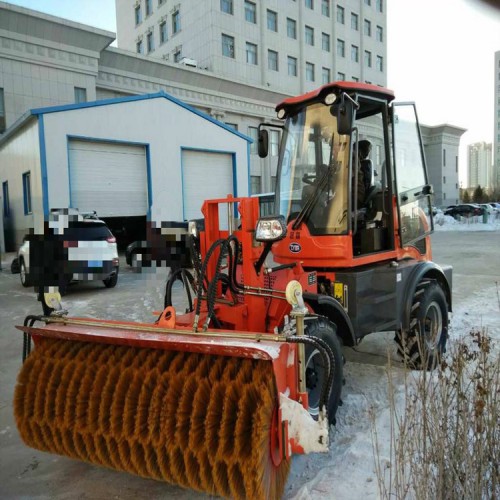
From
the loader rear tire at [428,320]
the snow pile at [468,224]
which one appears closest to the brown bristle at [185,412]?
the loader rear tire at [428,320]

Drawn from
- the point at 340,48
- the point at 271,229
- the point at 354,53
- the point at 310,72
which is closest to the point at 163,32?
the point at 310,72

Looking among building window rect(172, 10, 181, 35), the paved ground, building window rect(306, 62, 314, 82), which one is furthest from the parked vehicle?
building window rect(172, 10, 181, 35)

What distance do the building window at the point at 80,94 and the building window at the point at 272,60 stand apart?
16.2 metres

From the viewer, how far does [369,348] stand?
5.64 m

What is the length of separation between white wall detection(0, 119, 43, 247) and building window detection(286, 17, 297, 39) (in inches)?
1005

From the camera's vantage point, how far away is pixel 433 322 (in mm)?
4992

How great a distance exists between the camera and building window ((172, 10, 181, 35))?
3328cm

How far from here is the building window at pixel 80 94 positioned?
22050mm

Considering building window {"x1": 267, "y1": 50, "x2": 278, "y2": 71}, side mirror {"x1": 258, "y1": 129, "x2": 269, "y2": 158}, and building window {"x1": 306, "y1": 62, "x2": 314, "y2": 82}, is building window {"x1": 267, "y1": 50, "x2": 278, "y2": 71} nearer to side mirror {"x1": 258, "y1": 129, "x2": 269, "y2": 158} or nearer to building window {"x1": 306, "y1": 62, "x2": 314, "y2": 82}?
building window {"x1": 306, "y1": 62, "x2": 314, "y2": 82}

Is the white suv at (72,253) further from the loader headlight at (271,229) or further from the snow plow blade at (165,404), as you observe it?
the loader headlight at (271,229)

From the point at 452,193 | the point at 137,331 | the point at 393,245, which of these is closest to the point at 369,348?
the point at 393,245

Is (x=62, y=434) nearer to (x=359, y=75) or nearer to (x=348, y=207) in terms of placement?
(x=348, y=207)

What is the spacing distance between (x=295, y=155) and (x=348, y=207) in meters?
0.83

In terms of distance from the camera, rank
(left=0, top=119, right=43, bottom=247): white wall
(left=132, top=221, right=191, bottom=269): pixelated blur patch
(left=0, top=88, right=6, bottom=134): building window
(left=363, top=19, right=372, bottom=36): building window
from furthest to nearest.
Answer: (left=363, top=19, right=372, bottom=36): building window < (left=0, top=88, right=6, bottom=134): building window < (left=0, top=119, right=43, bottom=247): white wall < (left=132, top=221, right=191, bottom=269): pixelated blur patch
